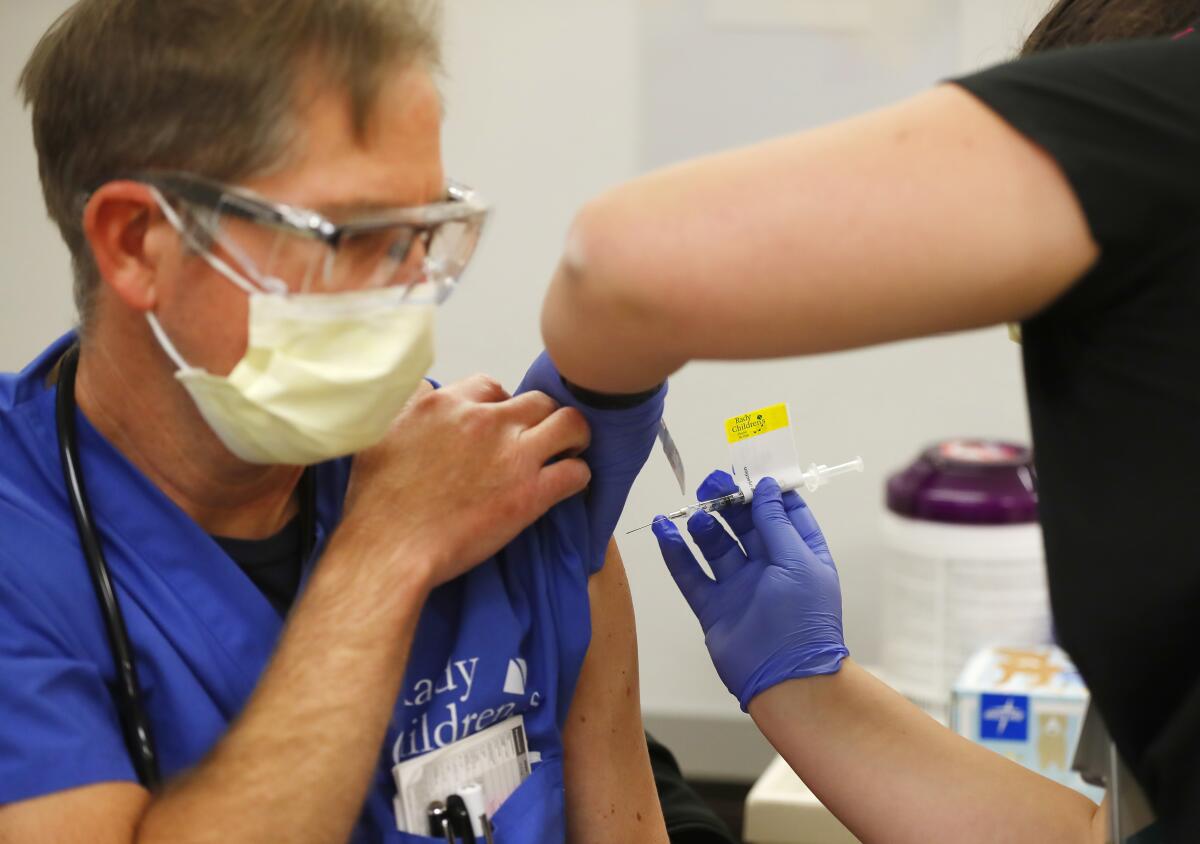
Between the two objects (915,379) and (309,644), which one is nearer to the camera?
(309,644)

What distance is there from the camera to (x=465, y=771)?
122 centimetres

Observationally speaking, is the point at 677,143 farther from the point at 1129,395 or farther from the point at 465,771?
the point at 1129,395

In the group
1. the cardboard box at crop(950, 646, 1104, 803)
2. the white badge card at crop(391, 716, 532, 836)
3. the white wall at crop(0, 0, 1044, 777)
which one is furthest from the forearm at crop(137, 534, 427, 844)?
the white wall at crop(0, 0, 1044, 777)

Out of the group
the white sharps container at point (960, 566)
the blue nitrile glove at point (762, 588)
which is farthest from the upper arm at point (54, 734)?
the white sharps container at point (960, 566)

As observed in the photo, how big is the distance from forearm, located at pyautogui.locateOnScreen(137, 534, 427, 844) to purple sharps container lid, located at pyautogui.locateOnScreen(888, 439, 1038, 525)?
1.80 m

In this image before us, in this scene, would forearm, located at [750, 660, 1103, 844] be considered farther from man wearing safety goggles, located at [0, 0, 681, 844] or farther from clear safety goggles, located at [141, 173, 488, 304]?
clear safety goggles, located at [141, 173, 488, 304]

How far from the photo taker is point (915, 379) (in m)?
3.01

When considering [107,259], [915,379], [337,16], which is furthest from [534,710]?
[915,379]

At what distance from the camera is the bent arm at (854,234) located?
0.74m

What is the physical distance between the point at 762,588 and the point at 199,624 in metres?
0.61

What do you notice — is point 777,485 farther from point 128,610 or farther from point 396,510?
point 128,610

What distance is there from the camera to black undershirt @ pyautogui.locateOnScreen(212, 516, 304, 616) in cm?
126

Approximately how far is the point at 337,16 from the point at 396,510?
1.54 feet

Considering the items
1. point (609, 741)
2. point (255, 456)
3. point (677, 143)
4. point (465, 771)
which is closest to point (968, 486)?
point (677, 143)
